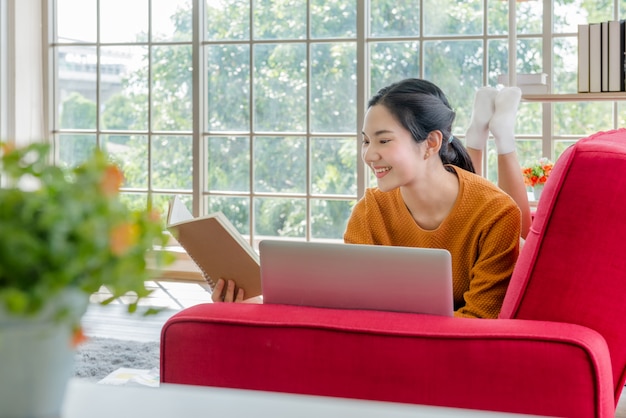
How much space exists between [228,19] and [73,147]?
1.50 metres

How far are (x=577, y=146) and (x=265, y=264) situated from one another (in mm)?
654

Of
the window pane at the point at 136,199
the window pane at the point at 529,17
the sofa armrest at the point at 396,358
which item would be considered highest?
the window pane at the point at 529,17

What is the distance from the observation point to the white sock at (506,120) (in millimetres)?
3146

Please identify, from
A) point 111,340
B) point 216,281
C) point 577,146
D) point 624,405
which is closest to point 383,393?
point 577,146

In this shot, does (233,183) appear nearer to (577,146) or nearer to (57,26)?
(57,26)

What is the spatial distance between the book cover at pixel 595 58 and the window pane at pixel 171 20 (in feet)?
8.67

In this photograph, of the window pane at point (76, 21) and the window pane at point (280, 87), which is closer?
the window pane at point (280, 87)

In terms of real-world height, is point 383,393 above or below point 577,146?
below

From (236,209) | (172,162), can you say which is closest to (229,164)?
(236,209)

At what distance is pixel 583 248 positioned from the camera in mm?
1601

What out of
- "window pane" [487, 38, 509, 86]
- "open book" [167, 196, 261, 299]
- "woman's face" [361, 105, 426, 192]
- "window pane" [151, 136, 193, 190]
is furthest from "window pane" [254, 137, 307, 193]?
"open book" [167, 196, 261, 299]

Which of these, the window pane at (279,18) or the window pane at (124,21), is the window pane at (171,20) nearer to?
the window pane at (124,21)

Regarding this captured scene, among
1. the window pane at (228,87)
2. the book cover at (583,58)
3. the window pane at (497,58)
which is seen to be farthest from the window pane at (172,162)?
the book cover at (583,58)

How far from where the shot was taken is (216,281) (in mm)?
2348
